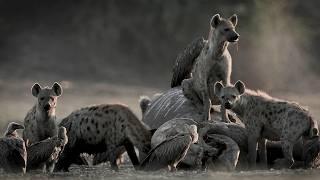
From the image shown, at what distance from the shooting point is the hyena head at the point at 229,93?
985cm

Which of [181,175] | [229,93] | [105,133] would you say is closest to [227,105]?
[229,93]

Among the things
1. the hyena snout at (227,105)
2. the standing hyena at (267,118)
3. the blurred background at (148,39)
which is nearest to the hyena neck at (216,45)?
the standing hyena at (267,118)

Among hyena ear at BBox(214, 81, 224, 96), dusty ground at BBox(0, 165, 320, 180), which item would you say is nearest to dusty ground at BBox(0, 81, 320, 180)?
dusty ground at BBox(0, 165, 320, 180)

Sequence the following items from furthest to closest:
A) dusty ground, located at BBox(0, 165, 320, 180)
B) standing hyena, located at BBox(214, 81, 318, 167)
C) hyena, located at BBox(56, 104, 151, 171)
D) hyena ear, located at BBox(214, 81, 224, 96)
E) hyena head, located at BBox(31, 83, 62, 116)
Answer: hyena ear, located at BBox(214, 81, 224, 96) → hyena head, located at BBox(31, 83, 62, 116) → hyena, located at BBox(56, 104, 151, 171) → standing hyena, located at BBox(214, 81, 318, 167) → dusty ground, located at BBox(0, 165, 320, 180)

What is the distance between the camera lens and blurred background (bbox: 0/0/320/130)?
65.6ft

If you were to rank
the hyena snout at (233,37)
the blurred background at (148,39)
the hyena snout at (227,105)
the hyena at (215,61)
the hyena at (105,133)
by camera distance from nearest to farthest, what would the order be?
the hyena at (105,133) → the hyena snout at (227,105) → the hyena snout at (233,37) → the hyena at (215,61) → the blurred background at (148,39)

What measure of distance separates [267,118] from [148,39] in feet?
40.7

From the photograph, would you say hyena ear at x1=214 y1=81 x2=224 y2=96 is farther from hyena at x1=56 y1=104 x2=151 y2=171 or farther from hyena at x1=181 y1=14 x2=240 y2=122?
hyena at x1=56 y1=104 x2=151 y2=171

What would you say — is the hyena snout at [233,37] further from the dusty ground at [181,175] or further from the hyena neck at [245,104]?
the dusty ground at [181,175]

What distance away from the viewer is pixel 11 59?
2073cm

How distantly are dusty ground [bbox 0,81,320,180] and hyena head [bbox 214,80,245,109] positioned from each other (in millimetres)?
857

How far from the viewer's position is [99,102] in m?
16.4

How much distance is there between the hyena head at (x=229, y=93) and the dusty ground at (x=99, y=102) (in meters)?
0.86

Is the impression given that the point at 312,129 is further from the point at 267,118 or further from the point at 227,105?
the point at 227,105
